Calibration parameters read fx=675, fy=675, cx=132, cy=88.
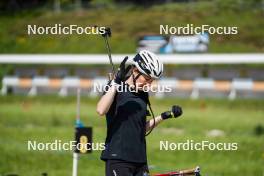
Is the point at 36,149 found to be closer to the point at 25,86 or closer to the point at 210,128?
the point at 210,128

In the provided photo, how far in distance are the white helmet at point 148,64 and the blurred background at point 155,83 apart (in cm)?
552

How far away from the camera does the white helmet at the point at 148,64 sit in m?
6.28

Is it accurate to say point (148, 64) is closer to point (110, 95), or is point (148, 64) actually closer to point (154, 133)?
point (110, 95)

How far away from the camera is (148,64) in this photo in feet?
20.6

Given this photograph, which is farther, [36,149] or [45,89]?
[45,89]

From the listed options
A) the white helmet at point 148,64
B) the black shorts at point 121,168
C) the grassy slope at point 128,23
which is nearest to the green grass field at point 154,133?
the black shorts at point 121,168

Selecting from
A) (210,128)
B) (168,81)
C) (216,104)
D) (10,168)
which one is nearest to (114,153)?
(10,168)

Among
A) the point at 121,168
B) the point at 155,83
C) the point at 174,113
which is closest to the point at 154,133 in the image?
the point at 155,83

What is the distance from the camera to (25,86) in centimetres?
2644

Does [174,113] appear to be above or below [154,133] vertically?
below

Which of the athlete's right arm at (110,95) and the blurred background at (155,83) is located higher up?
the blurred background at (155,83)

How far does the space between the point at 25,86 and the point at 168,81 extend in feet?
18.7

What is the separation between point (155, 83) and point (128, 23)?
62.9 feet

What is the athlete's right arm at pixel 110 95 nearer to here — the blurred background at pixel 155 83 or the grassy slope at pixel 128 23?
the blurred background at pixel 155 83
